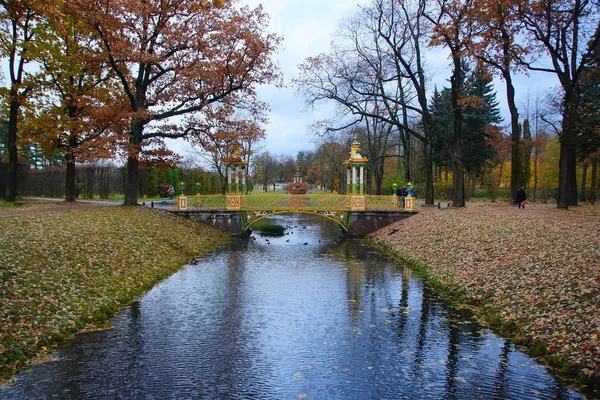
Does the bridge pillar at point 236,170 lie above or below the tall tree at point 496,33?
below

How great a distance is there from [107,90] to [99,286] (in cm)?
1840

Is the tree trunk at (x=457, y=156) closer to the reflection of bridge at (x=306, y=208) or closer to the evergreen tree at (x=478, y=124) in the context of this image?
the reflection of bridge at (x=306, y=208)

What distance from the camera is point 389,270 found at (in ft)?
51.3

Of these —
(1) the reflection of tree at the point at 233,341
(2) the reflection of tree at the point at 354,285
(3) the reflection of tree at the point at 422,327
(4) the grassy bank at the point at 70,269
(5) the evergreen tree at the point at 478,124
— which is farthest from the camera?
(5) the evergreen tree at the point at 478,124

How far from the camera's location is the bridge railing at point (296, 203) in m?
25.6

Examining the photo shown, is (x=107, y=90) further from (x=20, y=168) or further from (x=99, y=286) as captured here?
(x=99, y=286)

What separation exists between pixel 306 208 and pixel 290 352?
1817 centimetres

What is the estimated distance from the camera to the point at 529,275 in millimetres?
10484

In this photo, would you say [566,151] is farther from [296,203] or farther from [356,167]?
[296,203]

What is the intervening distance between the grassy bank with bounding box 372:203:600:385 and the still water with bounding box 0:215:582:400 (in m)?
0.48

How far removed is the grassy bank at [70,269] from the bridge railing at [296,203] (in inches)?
241

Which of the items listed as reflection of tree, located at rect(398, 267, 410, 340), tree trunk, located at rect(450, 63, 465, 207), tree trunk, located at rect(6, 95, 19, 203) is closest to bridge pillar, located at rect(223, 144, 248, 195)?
tree trunk, located at rect(6, 95, 19, 203)

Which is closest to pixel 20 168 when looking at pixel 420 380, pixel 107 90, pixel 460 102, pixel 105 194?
pixel 105 194

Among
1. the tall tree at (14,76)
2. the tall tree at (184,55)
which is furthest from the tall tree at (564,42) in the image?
the tall tree at (14,76)
